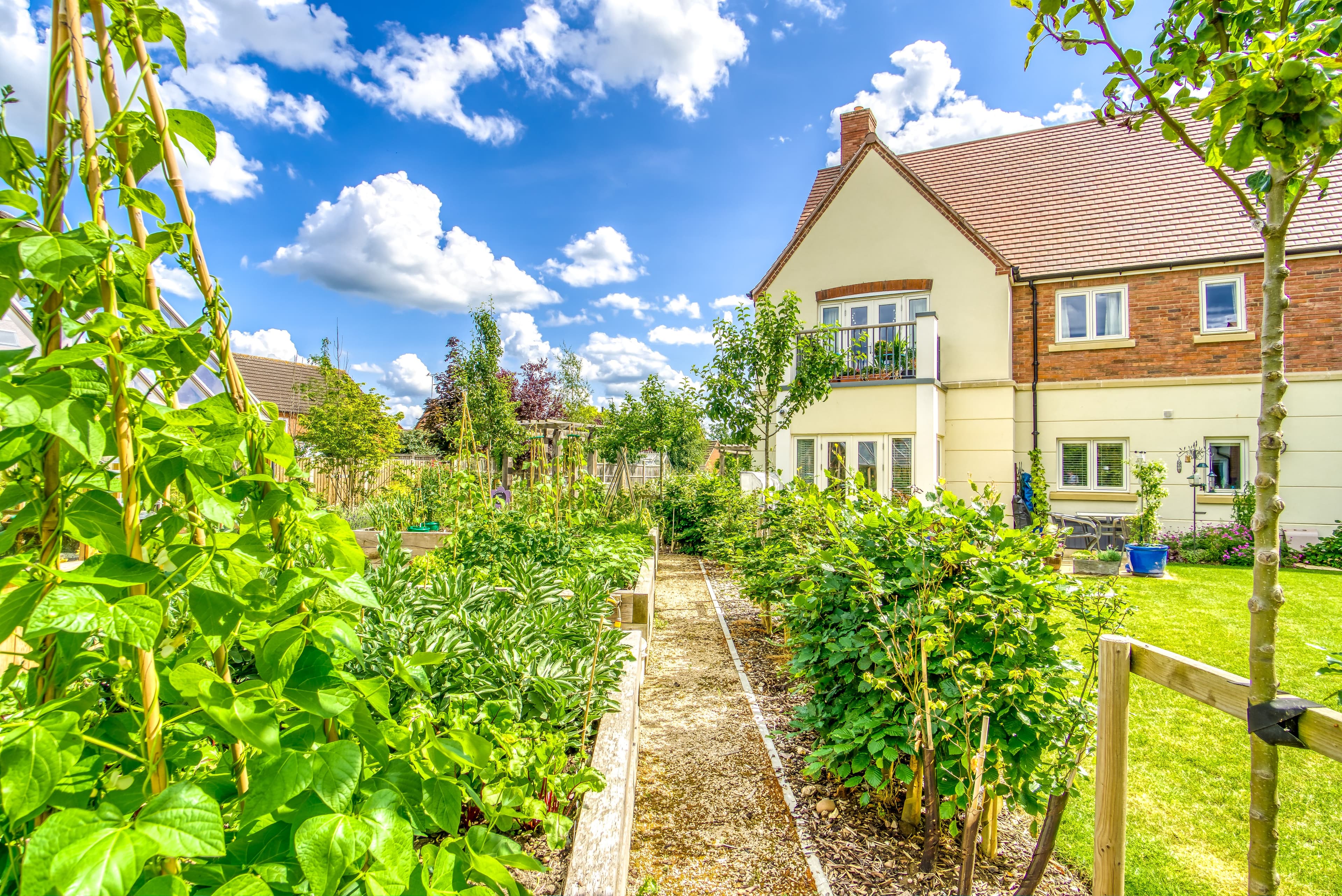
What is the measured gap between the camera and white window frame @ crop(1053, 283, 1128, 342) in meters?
11.6

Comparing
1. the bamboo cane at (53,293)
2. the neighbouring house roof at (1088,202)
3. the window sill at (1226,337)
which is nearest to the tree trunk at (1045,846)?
the bamboo cane at (53,293)

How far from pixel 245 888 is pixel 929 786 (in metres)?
2.23

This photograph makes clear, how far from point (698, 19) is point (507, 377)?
447 inches

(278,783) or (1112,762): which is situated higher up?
(278,783)

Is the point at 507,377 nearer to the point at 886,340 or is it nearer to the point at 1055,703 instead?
the point at 886,340

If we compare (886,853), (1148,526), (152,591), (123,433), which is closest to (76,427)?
(123,433)

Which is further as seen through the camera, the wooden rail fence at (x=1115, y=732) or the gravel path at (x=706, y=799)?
the gravel path at (x=706, y=799)

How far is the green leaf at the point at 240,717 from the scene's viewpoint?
631mm

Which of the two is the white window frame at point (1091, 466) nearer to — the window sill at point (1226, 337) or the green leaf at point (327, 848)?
the window sill at point (1226, 337)

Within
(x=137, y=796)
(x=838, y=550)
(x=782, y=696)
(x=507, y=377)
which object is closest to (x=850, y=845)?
(x=838, y=550)

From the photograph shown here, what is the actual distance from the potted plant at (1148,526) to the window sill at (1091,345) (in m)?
2.31

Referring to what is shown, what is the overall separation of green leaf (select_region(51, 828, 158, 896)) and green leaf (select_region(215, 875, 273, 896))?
97 mm

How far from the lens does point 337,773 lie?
65cm

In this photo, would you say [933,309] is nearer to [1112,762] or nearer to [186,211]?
[1112,762]
